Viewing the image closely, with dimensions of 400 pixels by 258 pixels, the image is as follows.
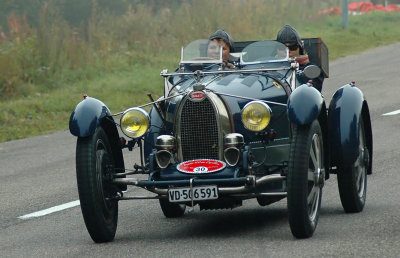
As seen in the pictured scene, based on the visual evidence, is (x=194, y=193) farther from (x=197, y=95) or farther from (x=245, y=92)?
(x=245, y=92)

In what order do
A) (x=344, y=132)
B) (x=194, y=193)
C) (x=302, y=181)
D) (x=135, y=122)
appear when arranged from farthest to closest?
(x=344, y=132)
(x=135, y=122)
(x=194, y=193)
(x=302, y=181)

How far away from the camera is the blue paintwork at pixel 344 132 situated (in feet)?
27.6

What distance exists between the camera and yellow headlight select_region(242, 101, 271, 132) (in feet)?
26.3

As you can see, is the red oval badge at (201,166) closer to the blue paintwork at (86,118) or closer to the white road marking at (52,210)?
the blue paintwork at (86,118)

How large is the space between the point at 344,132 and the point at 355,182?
53cm

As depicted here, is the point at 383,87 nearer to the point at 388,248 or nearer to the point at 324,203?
the point at 324,203

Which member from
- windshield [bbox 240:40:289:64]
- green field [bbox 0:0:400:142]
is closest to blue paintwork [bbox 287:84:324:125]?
windshield [bbox 240:40:289:64]

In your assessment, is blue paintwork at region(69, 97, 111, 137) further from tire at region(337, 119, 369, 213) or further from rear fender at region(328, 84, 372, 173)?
tire at region(337, 119, 369, 213)

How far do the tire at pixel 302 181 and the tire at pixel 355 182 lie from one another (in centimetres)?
75

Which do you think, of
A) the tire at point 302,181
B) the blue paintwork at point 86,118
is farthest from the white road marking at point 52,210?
the tire at point 302,181

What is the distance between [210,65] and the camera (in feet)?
31.1

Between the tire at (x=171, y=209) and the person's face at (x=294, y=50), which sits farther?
the person's face at (x=294, y=50)

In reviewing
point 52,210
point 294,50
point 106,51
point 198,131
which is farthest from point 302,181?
point 106,51

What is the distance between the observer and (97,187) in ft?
25.8
